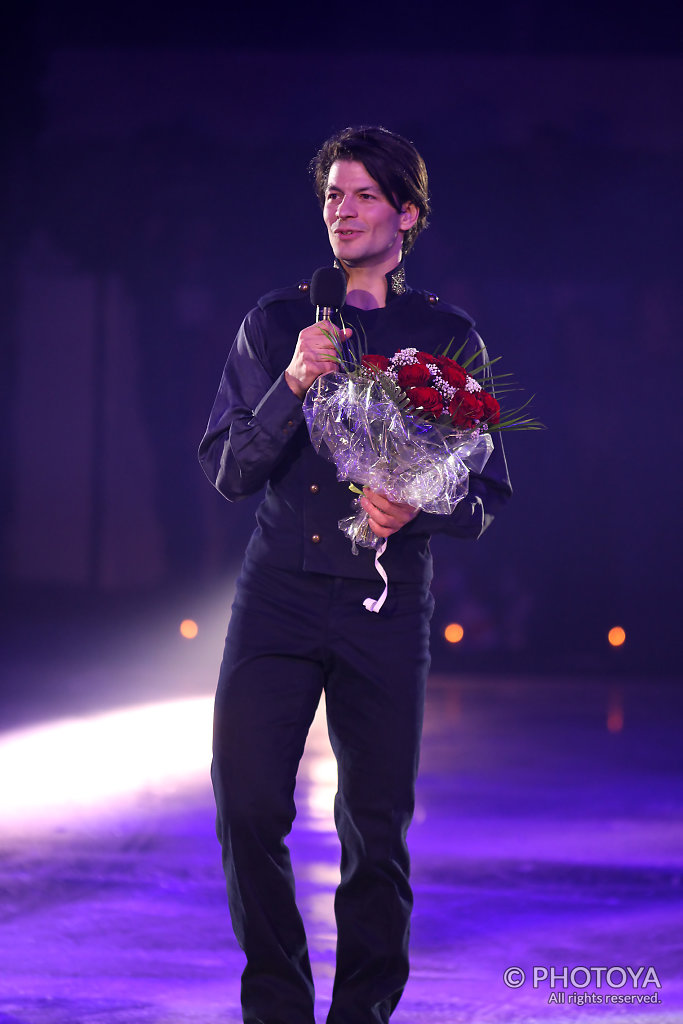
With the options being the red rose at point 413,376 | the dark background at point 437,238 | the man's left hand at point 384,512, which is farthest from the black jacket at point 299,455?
the dark background at point 437,238

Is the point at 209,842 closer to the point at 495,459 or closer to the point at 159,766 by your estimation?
the point at 159,766

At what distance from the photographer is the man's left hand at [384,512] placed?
1946 mm

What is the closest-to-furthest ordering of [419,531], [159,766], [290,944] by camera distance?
[290,944] < [419,531] < [159,766]

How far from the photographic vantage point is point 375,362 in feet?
6.14

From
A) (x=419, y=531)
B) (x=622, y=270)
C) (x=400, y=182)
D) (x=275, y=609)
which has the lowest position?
(x=275, y=609)

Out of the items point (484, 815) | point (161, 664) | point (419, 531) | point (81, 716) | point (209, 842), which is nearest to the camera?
point (419, 531)

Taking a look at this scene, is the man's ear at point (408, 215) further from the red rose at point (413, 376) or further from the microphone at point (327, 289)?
the red rose at point (413, 376)

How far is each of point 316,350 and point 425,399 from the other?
0.75 feet

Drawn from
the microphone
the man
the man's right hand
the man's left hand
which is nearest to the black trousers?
the man

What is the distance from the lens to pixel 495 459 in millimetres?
2283

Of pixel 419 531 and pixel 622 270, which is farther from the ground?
pixel 622 270

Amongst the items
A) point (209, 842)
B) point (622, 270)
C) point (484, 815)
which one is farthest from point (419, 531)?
point (622, 270)

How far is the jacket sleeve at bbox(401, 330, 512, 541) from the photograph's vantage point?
83.7 inches

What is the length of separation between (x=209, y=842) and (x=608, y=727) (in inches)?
115
